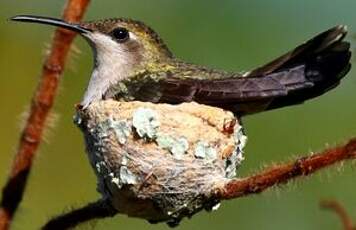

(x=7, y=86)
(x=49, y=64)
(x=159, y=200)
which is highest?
(x=49, y=64)

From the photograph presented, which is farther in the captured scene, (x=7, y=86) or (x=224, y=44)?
(x=224, y=44)

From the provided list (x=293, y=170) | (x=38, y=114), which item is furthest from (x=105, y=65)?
(x=293, y=170)

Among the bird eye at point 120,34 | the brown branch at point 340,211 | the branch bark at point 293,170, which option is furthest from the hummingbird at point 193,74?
the branch bark at point 293,170

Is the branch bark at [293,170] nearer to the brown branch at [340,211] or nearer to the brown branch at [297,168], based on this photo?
the brown branch at [297,168]

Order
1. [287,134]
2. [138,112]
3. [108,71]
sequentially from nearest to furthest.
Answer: [138,112], [108,71], [287,134]

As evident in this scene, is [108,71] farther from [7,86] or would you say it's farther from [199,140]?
[7,86]

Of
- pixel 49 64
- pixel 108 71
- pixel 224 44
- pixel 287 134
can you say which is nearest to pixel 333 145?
pixel 49 64
